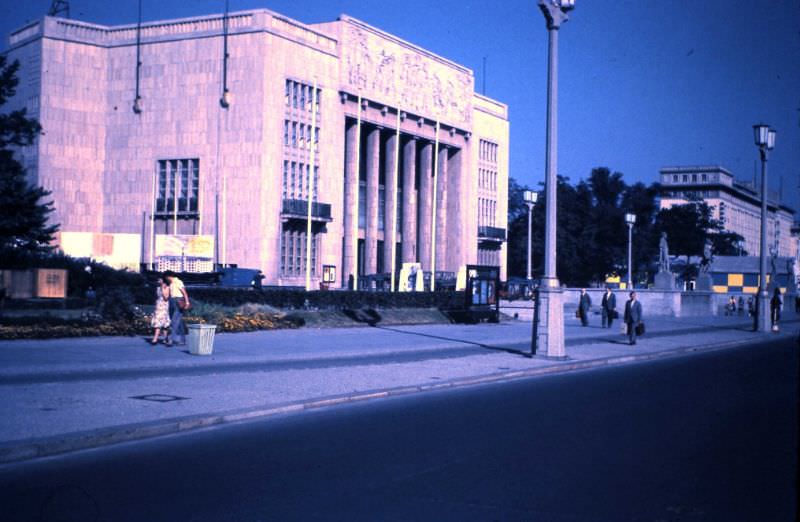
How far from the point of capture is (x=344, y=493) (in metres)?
7.77

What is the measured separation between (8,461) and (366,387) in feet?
24.2

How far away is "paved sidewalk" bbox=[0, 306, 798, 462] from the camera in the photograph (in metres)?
11.0

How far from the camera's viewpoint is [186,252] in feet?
171

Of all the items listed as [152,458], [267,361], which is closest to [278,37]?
[267,361]

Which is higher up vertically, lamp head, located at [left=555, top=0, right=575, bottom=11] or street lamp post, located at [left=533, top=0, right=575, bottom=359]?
lamp head, located at [left=555, top=0, right=575, bottom=11]

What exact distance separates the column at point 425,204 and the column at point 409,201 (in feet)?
3.40

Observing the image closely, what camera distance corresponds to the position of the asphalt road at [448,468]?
7.23 metres

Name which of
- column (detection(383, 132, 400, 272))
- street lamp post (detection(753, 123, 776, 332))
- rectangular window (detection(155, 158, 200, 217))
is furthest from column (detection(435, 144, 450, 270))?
street lamp post (detection(753, 123, 776, 332))

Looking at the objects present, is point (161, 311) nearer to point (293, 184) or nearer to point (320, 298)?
point (320, 298)

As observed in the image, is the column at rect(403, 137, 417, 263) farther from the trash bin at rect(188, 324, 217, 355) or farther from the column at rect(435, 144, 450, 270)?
the trash bin at rect(188, 324, 217, 355)

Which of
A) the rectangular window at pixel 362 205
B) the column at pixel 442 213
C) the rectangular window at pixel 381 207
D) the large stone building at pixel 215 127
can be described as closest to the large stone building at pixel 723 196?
the column at pixel 442 213

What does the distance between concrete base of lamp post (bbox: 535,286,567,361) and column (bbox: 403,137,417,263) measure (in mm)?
54730

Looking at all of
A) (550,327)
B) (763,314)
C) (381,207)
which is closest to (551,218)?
(550,327)

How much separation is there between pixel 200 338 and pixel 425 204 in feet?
202
